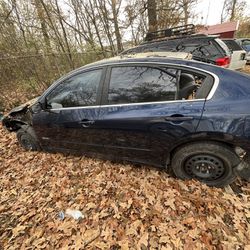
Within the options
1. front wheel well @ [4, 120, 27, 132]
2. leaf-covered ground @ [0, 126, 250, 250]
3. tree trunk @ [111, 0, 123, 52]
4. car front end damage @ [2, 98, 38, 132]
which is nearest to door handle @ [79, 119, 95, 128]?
leaf-covered ground @ [0, 126, 250, 250]

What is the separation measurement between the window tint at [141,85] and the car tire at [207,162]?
0.75 metres

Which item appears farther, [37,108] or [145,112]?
[37,108]

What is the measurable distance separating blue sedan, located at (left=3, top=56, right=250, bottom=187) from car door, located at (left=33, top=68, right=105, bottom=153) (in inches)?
0.6

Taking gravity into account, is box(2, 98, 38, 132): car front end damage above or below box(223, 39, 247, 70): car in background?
above

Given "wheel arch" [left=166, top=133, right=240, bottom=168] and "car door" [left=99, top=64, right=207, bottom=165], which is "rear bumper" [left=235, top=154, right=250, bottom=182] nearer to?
"wheel arch" [left=166, top=133, right=240, bottom=168]

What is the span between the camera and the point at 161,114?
2541 mm

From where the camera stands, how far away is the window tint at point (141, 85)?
2.61 meters

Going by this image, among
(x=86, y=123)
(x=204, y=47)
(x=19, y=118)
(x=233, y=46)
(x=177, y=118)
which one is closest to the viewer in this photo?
(x=177, y=118)

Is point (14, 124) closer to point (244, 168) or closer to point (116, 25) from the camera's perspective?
point (244, 168)

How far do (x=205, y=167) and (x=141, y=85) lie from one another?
141 cm

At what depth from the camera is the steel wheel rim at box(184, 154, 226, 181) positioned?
8.49 feet

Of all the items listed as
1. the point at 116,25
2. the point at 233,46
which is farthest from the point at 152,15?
the point at 233,46

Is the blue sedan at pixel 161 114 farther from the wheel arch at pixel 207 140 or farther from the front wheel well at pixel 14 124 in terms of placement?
the front wheel well at pixel 14 124

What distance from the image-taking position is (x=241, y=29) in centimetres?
2653
